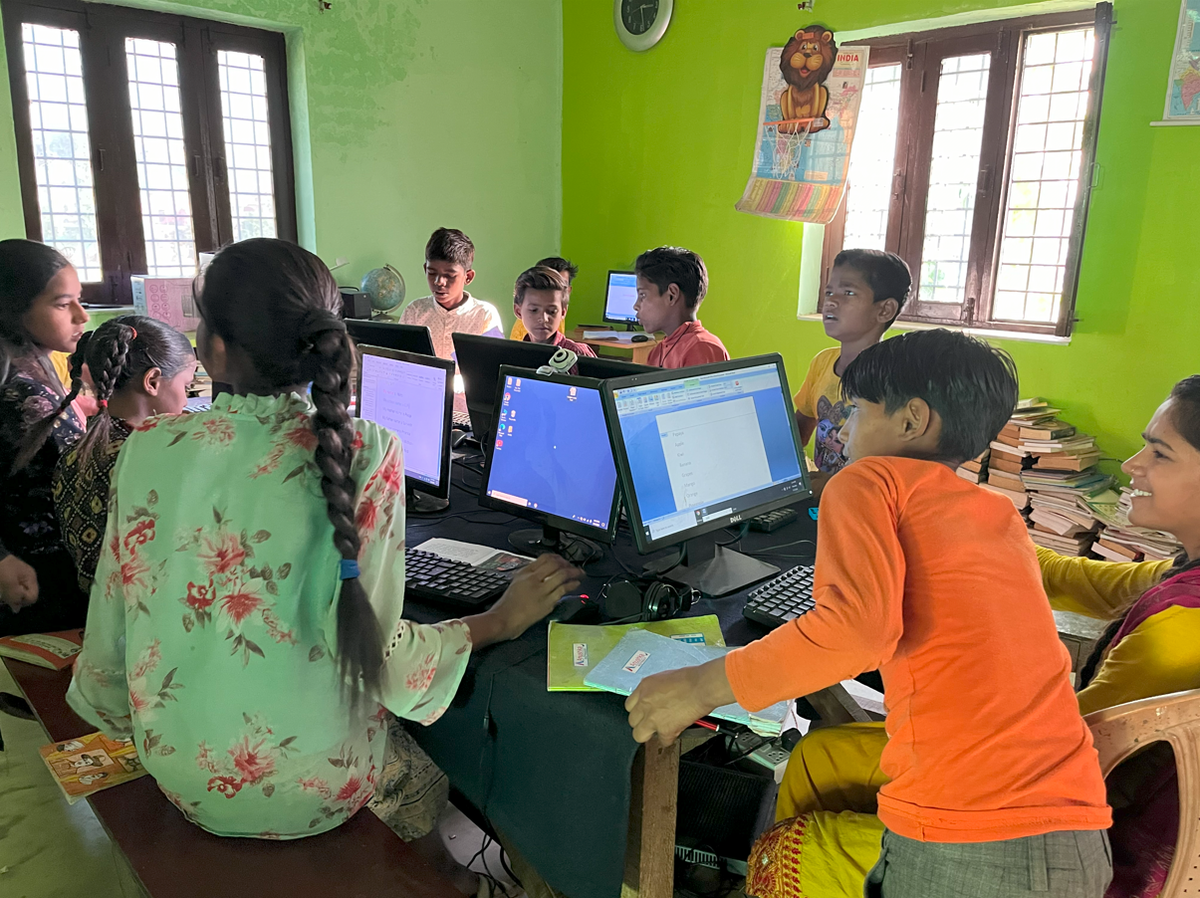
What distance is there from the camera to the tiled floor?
65.8 inches

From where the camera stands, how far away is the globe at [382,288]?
4512mm

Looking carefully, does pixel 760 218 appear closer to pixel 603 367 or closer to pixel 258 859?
pixel 603 367

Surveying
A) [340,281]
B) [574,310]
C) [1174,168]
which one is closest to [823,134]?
[1174,168]

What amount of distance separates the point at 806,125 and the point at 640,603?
3532 millimetres

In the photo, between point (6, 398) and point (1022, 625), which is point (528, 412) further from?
point (6, 398)

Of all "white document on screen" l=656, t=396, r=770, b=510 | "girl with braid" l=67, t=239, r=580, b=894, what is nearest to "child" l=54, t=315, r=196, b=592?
"girl with braid" l=67, t=239, r=580, b=894

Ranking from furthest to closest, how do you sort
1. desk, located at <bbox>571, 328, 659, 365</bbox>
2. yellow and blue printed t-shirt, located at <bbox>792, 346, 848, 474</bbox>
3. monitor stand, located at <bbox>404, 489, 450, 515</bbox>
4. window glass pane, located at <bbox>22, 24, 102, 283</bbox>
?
1. desk, located at <bbox>571, 328, 659, 365</bbox>
2. window glass pane, located at <bbox>22, 24, 102, 283</bbox>
3. yellow and blue printed t-shirt, located at <bbox>792, 346, 848, 474</bbox>
4. monitor stand, located at <bbox>404, 489, 450, 515</bbox>

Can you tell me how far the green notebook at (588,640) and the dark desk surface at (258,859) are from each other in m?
0.33

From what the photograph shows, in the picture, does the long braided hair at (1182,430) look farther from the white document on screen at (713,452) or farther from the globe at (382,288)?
the globe at (382,288)

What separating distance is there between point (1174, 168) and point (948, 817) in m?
3.13

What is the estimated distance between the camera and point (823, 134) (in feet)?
13.5

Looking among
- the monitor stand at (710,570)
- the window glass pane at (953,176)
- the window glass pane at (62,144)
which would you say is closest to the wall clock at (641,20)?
the window glass pane at (953,176)

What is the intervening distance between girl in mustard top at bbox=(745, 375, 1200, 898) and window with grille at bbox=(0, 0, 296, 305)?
13.5ft

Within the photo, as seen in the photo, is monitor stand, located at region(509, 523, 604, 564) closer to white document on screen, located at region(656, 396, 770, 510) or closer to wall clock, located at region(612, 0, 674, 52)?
white document on screen, located at region(656, 396, 770, 510)
